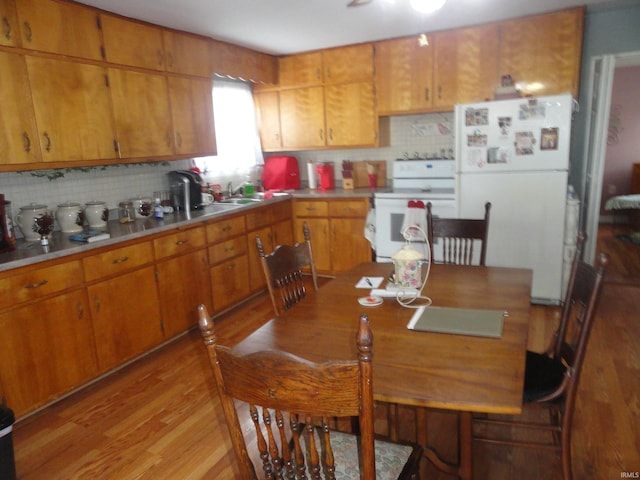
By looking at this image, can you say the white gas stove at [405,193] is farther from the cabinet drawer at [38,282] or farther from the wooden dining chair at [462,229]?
the cabinet drawer at [38,282]

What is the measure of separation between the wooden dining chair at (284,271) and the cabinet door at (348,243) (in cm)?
210

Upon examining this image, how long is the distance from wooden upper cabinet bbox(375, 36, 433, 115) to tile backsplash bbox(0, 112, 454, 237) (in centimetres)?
30

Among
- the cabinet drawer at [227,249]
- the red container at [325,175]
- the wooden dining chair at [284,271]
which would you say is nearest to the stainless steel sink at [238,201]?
the cabinet drawer at [227,249]

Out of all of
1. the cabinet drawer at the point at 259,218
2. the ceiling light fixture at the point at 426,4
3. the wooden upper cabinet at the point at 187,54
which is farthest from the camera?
the cabinet drawer at the point at 259,218

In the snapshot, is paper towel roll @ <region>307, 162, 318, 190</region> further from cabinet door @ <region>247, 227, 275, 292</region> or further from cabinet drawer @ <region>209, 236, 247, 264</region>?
cabinet drawer @ <region>209, 236, 247, 264</region>

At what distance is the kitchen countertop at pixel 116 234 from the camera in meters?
2.26

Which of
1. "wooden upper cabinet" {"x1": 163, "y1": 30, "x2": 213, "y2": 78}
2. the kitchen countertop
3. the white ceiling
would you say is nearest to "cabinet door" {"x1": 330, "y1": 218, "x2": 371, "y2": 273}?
the kitchen countertop

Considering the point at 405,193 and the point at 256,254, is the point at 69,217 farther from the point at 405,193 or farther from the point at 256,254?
the point at 405,193

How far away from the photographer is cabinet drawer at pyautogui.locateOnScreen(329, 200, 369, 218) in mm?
4180

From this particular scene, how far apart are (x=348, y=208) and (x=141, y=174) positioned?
1837mm

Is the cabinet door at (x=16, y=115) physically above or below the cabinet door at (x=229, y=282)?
above

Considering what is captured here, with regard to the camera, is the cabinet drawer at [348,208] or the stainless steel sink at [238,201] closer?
the stainless steel sink at [238,201]

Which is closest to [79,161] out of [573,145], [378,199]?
[378,199]

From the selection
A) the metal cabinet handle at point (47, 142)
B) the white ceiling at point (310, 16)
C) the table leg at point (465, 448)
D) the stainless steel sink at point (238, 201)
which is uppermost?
the white ceiling at point (310, 16)
